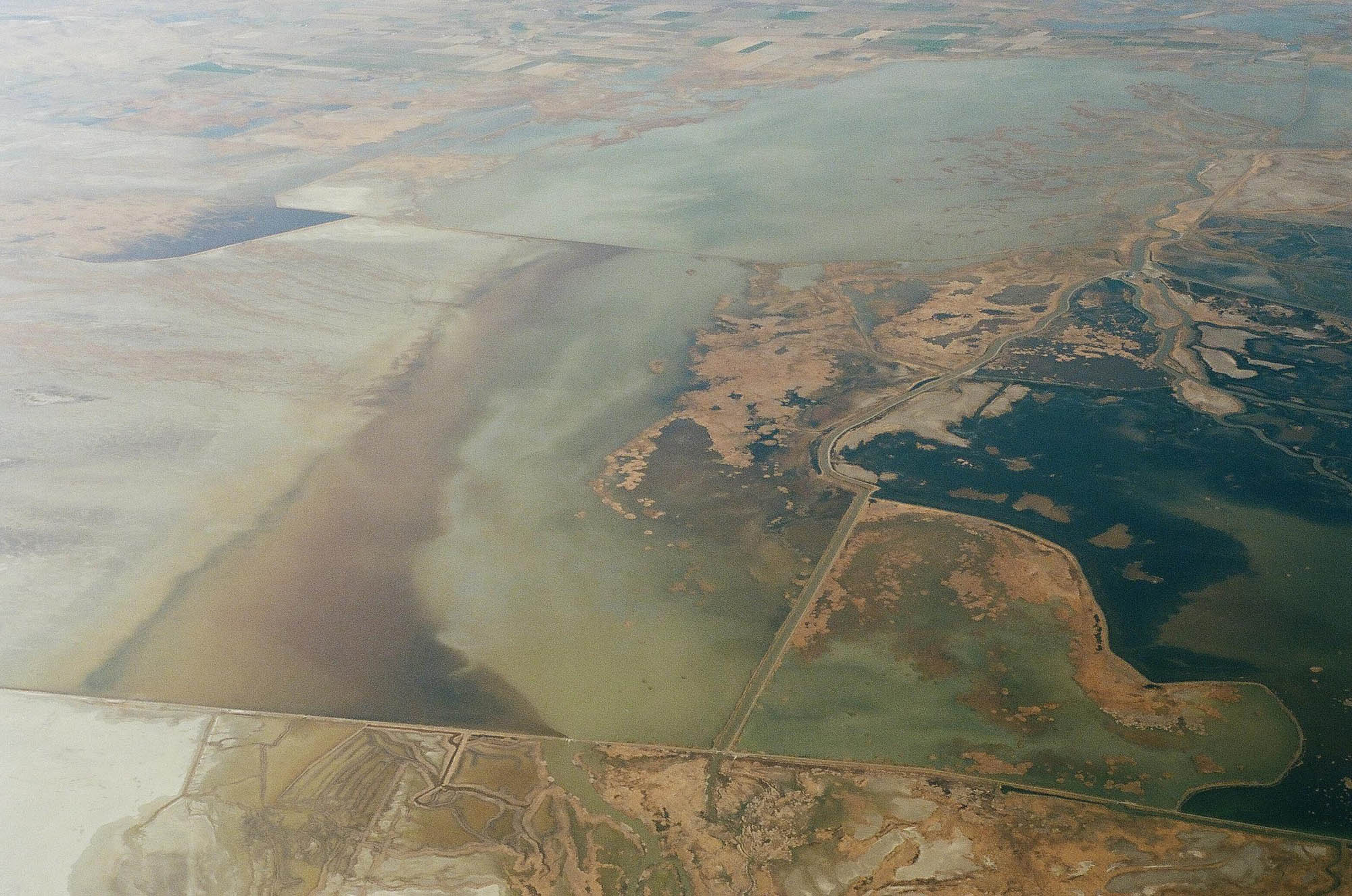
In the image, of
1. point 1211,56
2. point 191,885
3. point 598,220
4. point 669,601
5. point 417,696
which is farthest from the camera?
point 1211,56

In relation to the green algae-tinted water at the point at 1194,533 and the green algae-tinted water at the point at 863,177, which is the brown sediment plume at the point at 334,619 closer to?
the green algae-tinted water at the point at 1194,533

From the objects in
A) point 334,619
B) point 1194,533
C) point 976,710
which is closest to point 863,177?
point 1194,533

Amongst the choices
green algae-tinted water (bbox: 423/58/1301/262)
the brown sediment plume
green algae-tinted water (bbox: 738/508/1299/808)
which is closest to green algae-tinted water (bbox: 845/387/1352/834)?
green algae-tinted water (bbox: 738/508/1299/808)

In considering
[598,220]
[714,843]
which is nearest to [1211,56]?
[598,220]

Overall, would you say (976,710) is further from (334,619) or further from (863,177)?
(863,177)

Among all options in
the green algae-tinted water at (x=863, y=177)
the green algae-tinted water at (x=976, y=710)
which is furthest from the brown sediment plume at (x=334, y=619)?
the green algae-tinted water at (x=863, y=177)

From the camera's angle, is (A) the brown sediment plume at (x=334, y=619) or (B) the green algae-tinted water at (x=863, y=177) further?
(B) the green algae-tinted water at (x=863, y=177)

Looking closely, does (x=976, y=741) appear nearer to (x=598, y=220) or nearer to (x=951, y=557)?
(x=951, y=557)
